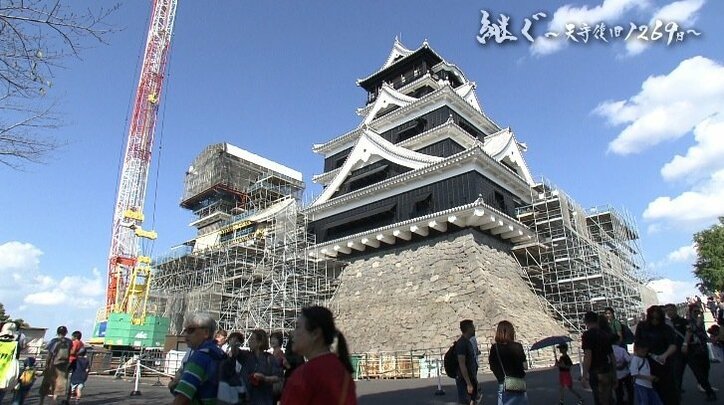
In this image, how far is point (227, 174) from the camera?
45.2 meters

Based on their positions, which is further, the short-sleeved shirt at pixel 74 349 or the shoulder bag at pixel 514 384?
the short-sleeved shirt at pixel 74 349

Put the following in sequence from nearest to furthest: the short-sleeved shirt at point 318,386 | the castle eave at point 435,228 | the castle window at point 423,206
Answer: the short-sleeved shirt at point 318,386 → the castle eave at point 435,228 → the castle window at point 423,206

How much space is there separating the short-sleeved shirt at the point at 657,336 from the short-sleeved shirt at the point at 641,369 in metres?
0.31

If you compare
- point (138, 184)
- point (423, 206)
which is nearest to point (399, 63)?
point (423, 206)

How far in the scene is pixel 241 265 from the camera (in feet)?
102

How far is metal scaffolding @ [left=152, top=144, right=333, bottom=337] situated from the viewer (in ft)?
87.1

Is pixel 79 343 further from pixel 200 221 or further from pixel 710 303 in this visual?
pixel 200 221

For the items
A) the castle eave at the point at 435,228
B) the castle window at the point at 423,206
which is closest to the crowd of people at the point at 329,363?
the castle eave at the point at 435,228

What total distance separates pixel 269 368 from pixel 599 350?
4513 millimetres

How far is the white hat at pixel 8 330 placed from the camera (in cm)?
700

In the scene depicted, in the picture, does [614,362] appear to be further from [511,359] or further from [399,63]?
[399,63]

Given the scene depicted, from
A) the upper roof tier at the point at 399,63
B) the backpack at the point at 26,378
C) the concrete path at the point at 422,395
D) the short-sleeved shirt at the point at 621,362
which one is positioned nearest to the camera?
the short-sleeved shirt at the point at 621,362

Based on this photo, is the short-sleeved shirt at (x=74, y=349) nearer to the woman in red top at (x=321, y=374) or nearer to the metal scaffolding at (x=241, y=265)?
the woman in red top at (x=321, y=374)

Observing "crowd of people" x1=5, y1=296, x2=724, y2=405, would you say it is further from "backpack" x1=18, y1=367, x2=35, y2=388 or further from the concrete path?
the concrete path
